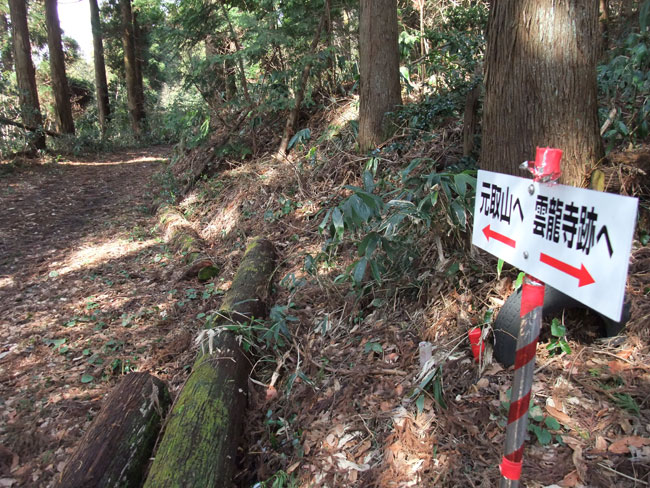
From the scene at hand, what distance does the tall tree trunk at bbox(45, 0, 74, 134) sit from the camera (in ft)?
48.5

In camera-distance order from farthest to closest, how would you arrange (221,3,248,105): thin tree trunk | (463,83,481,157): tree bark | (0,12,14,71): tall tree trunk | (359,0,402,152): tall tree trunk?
(0,12,14,71): tall tree trunk < (221,3,248,105): thin tree trunk < (359,0,402,152): tall tree trunk < (463,83,481,157): tree bark

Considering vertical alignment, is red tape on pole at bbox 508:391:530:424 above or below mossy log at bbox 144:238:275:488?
above

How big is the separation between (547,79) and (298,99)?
6.11m

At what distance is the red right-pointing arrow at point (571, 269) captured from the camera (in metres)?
1.18

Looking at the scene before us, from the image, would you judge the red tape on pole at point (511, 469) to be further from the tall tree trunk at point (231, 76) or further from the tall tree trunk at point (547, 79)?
the tall tree trunk at point (231, 76)

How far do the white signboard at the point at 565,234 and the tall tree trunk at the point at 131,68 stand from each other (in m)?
20.1

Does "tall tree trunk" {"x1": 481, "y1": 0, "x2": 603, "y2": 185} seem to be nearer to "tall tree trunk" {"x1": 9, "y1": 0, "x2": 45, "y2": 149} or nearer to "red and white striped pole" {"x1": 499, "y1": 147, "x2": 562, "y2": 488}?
"red and white striped pole" {"x1": 499, "y1": 147, "x2": 562, "y2": 488}

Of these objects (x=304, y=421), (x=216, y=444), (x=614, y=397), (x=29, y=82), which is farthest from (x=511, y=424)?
(x=29, y=82)

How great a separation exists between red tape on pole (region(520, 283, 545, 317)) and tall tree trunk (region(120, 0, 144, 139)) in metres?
20.2

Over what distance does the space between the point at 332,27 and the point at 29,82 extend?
1030 centimetres

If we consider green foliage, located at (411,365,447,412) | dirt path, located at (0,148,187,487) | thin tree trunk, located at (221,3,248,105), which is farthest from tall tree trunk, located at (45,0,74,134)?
green foliage, located at (411,365,447,412)

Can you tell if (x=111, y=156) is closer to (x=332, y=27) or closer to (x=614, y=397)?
(x=332, y=27)

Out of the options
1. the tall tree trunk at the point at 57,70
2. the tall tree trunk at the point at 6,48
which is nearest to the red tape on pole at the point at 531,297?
the tall tree trunk at the point at 57,70

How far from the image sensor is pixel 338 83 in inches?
334
